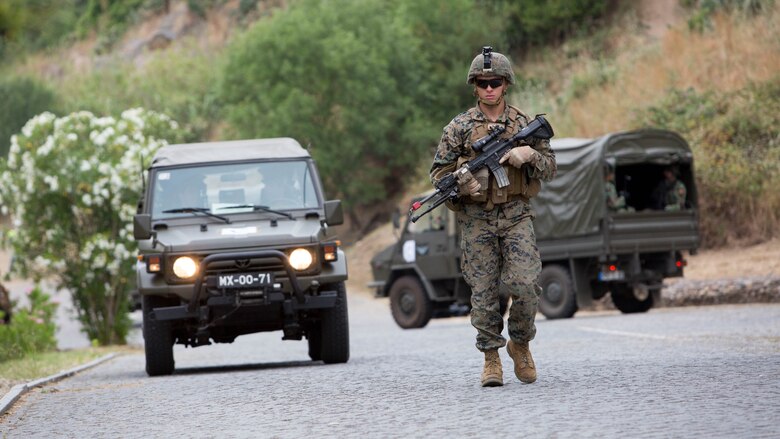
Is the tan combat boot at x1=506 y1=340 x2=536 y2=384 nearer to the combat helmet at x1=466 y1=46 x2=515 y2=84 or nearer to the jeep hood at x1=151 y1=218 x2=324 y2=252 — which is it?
the combat helmet at x1=466 y1=46 x2=515 y2=84

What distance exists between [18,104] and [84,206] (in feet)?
202

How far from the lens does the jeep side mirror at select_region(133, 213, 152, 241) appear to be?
13.8 metres

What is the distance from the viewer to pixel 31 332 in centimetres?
1988

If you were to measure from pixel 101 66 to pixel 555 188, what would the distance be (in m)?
72.9

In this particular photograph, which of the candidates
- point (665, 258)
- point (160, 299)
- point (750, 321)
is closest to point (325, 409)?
point (160, 299)

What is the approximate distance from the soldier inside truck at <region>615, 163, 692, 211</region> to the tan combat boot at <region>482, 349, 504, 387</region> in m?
16.5

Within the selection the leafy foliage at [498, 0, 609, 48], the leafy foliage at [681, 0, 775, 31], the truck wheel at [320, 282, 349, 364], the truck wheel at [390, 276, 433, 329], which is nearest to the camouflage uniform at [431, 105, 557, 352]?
the truck wheel at [320, 282, 349, 364]

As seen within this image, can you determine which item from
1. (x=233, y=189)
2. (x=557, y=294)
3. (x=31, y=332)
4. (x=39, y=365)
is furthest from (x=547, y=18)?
(x=233, y=189)

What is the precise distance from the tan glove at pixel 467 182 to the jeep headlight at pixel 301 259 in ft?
13.9

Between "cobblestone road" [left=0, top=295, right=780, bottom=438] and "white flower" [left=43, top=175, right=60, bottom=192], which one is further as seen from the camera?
"white flower" [left=43, top=175, right=60, bottom=192]

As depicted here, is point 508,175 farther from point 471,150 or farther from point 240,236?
point 240,236

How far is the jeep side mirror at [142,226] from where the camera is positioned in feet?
45.2

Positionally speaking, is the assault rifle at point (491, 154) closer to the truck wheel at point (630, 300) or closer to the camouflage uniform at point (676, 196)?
the truck wheel at point (630, 300)

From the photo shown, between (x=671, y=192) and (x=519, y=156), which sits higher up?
(x=671, y=192)
